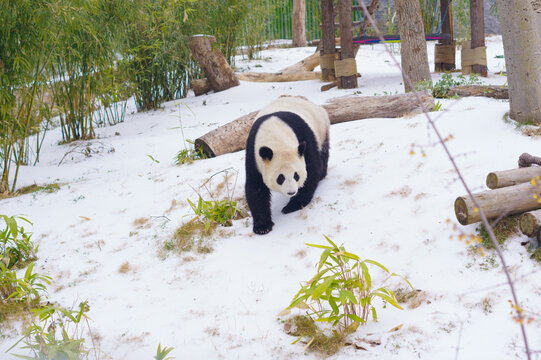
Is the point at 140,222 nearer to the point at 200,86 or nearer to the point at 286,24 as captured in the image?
the point at 200,86

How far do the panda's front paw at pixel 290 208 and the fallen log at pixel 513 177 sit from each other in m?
1.45

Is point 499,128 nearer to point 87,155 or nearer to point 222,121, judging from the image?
point 222,121

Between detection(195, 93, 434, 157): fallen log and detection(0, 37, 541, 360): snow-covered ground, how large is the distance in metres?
0.25

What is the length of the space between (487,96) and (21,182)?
17.7 feet

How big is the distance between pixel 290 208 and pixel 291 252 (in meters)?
0.57

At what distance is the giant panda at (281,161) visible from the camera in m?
3.33

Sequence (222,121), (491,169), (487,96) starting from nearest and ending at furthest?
(491,169) → (487,96) → (222,121)

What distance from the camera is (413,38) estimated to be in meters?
6.26

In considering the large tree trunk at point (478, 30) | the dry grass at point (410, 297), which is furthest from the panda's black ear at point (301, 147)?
the large tree trunk at point (478, 30)

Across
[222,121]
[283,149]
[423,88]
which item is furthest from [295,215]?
[222,121]

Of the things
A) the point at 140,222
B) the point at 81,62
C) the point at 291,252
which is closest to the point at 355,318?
the point at 291,252

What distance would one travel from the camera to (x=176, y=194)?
4.48 meters

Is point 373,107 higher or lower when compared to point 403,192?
higher

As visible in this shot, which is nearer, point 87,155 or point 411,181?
point 411,181
